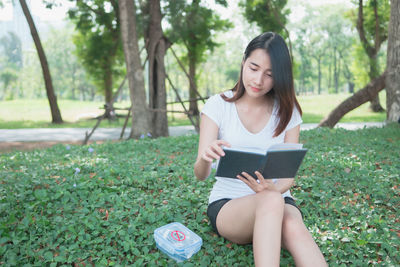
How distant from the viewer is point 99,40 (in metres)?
16.5

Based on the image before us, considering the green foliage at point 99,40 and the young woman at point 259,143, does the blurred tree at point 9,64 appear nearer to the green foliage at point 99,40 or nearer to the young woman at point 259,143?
the green foliage at point 99,40

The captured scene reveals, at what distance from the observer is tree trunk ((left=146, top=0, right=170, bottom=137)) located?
28.9ft

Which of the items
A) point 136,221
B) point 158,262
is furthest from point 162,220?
point 158,262

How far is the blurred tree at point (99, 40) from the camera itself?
13.8 metres

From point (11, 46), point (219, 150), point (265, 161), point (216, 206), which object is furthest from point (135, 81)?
point (11, 46)

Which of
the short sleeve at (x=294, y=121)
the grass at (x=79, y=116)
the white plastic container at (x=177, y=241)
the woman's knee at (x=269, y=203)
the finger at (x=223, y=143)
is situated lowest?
the grass at (x=79, y=116)

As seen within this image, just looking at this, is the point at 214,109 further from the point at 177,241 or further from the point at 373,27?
the point at 373,27

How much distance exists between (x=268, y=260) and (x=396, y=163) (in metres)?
3.18

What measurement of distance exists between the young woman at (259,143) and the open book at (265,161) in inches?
2.0

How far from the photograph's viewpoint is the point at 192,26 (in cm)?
1349

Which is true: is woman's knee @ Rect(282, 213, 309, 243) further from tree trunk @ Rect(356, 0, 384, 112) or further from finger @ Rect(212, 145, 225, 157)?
tree trunk @ Rect(356, 0, 384, 112)

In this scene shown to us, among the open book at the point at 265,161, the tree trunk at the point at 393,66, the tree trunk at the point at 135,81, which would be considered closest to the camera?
the open book at the point at 265,161

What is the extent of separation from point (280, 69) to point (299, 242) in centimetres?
106

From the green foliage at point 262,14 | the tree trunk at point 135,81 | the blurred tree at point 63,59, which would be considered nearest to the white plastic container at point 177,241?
the tree trunk at point 135,81
